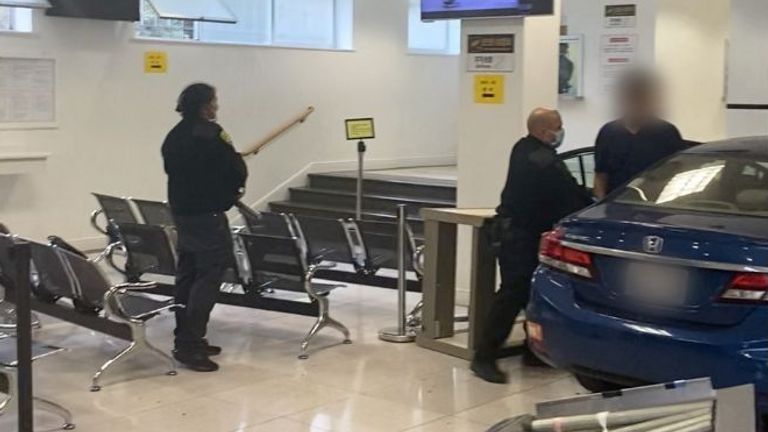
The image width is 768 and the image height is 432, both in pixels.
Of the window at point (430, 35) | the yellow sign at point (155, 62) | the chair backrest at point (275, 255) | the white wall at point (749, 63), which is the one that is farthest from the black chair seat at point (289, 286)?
the window at point (430, 35)

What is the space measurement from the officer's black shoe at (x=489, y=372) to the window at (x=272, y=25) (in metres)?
5.99

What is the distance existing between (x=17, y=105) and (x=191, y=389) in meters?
4.77

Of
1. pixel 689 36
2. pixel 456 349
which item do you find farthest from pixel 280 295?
pixel 689 36

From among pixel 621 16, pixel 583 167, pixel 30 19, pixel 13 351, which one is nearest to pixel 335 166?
pixel 621 16

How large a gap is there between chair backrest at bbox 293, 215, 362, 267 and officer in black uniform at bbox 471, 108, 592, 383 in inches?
58.4

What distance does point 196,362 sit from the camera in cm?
602

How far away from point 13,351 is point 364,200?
556 cm

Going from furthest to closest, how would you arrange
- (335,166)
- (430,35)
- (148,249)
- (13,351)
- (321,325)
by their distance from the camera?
(430,35) → (335,166) → (148,249) → (321,325) → (13,351)

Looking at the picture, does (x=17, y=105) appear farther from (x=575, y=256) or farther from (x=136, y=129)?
(x=575, y=256)

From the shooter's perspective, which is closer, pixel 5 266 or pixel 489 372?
pixel 5 266

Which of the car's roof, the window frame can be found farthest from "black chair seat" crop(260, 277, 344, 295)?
the window frame

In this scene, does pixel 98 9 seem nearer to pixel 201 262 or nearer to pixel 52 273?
pixel 52 273

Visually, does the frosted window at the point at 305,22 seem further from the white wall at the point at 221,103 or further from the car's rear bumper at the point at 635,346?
the car's rear bumper at the point at 635,346

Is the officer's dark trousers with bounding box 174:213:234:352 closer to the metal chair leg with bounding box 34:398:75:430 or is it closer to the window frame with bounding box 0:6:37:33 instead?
the metal chair leg with bounding box 34:398:75:430
